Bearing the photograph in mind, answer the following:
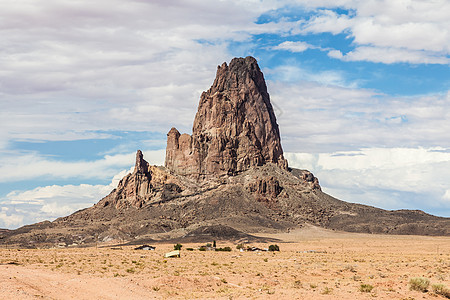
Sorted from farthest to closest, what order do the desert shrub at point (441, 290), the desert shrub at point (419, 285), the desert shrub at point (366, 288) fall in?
the desert shrub at point (366, 288) → the desert shrub at point (419, 285) → the desert shrub at point (441, 290)

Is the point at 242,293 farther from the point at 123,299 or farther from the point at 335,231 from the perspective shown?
the point at 335,231

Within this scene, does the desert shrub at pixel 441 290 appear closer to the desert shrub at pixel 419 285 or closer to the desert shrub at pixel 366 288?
the desert shrub at pixel 419 285

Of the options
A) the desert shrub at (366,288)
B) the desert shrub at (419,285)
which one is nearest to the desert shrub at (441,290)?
the desert shrub at (419,285)

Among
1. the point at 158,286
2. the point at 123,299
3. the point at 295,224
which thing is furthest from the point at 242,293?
the point at 295,224

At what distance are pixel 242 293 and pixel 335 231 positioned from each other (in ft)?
500

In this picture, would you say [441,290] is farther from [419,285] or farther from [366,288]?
[366,288]

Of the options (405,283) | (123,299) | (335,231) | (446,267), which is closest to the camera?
(123,299)

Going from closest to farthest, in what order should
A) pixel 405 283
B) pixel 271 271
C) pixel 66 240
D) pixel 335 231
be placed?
pixel 405 283 < pixel 271 271 < pixel 66 240 < pixel 335 231

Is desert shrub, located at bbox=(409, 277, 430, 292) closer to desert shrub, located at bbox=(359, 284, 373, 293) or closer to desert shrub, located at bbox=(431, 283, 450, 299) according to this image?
desert shrub, located at bbox=(431, 283, 450, 299)

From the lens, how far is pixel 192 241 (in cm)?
14012

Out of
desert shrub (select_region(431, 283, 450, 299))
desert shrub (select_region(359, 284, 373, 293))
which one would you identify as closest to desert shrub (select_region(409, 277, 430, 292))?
desert shrub (select_region(431, 283, 450, 299))

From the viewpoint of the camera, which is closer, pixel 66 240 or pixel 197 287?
pixel 197 287

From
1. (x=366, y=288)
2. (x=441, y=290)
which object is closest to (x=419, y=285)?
(x=441, y=290)

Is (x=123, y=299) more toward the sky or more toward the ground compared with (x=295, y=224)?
more toward the ground
